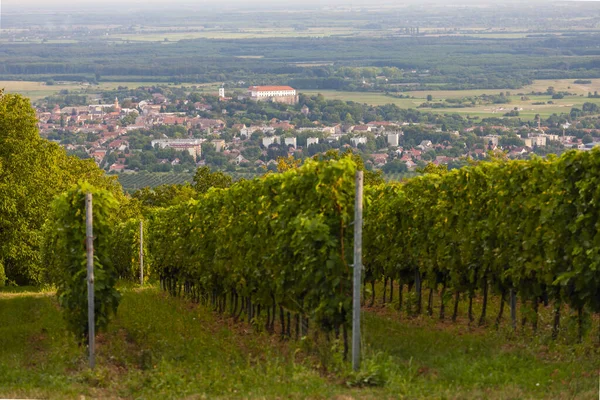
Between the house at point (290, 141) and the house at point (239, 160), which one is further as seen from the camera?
the house at point (290, 141)

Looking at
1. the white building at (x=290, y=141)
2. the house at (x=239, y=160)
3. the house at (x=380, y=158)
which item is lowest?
the house at (x=239, y=160)

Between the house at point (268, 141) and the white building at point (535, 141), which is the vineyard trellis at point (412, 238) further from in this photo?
the house at point (268, 141)

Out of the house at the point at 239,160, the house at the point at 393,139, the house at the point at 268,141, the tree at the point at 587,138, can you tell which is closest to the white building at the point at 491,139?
the tree at the point at 587,138

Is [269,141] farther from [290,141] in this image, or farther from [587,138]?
[587,138]

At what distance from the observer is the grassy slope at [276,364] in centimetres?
1180

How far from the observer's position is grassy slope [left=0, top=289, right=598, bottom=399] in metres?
11.8

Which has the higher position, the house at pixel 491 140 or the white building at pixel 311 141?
the house at pixel 491 140

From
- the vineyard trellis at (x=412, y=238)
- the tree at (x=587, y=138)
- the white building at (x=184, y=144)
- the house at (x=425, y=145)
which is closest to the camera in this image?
the vineyard trellis at (x=412, y=238)

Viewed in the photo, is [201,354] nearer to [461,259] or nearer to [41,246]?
[461,259]

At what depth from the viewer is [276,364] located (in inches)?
513

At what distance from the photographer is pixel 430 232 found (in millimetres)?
18969

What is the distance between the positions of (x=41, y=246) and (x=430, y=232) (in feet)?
61.1

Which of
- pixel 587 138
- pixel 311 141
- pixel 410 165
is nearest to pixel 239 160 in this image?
pixel 311 141

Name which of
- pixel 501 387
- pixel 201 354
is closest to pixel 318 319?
pixel 201 354
